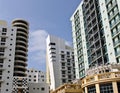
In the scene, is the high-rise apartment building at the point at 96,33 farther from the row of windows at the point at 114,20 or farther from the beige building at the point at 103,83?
the beige building at the point at 103,83

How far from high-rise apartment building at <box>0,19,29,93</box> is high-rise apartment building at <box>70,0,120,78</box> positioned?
26488 millimetres

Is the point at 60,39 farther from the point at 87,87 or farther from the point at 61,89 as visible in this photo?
the point at 87,87

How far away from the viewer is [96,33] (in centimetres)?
5866

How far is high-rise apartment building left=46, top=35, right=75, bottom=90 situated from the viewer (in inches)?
3885

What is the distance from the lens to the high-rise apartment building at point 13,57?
79.7m

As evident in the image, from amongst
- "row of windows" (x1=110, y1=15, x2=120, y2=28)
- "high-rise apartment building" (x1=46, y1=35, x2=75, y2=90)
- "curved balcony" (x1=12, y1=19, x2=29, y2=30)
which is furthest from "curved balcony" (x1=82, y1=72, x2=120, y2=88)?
"curved balcony" (x1=12, y1=19, x2=29, y2=30)

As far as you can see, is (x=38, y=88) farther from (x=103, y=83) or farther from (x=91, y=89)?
(x=103, y=83)

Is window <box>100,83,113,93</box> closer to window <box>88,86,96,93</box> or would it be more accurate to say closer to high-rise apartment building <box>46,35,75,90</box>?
window <box>88,86,96,93</box>

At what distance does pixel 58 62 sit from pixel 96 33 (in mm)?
45168

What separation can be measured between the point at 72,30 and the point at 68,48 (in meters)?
37.2

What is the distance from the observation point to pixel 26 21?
97.8m

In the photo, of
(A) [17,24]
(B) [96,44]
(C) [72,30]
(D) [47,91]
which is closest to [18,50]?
(A) [17,24]

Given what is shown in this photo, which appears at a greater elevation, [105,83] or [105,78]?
[105,78]

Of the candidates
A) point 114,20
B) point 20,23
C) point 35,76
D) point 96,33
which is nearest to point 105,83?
point 114,20
